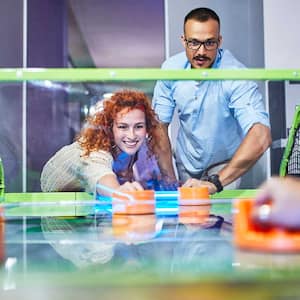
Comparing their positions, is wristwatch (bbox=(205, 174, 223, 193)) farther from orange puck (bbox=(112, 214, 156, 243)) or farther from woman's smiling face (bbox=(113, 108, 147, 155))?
orange puck (bbox=(112, 214, 156, 243))

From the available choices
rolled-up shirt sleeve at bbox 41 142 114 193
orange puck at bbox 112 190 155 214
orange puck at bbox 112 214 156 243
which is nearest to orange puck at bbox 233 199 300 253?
orange puck at bbox 112 214 156 243

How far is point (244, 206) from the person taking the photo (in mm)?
357

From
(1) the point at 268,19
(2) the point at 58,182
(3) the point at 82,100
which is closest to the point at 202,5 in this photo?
(1) the point at 268,19

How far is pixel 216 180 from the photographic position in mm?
1258

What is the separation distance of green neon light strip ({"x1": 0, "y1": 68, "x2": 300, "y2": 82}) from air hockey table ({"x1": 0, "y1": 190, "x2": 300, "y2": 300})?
0.58m

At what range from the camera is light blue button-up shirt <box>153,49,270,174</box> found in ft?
4.04

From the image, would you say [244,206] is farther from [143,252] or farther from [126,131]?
[126,131]

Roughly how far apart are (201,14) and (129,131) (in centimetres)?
91

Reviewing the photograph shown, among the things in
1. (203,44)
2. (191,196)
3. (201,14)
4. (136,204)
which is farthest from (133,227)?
(201,14)

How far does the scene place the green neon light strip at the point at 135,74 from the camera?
3.73ft

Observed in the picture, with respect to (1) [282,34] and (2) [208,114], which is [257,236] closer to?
(2) [208,114]

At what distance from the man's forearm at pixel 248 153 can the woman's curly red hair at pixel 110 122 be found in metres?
0.22

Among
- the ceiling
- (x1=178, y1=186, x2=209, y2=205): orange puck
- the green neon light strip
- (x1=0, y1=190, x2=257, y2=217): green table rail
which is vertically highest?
the ceiling

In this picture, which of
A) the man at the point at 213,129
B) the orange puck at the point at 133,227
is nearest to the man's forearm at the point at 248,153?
the man at the point at 213,129
